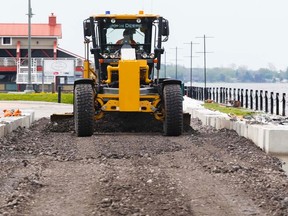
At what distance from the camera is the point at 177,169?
39.2 feet

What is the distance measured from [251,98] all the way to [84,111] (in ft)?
89.7

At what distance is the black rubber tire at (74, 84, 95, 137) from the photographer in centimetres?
1800

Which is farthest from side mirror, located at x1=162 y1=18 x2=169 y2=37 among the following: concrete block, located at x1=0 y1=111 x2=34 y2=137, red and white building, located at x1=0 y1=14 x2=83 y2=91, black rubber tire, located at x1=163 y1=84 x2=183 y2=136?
red and white building, located at x1=0 y1=14 x2=83 y2=91

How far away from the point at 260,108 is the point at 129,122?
22248 millimetres

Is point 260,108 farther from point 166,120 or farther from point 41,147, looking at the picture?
point 41,147

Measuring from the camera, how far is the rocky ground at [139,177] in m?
8.72

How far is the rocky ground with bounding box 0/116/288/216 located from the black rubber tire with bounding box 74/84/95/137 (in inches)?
16.6

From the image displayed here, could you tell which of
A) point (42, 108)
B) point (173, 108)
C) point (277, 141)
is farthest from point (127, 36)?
point (42, 108)

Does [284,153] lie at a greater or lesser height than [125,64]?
lesser

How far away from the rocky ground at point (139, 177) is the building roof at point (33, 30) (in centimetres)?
6702

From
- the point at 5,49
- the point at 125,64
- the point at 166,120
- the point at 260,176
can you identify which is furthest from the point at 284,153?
the point at 5,49

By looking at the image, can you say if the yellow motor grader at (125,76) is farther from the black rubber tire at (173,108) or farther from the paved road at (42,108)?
the paved road at (42,108)

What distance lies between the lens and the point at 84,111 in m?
18.0

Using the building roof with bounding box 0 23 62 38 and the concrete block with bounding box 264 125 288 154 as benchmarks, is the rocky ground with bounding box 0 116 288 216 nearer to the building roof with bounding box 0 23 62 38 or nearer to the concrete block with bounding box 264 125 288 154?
the concrete block with bounding box 264 125 288 154
